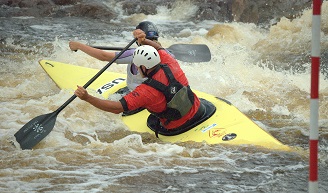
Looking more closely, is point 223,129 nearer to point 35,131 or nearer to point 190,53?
point 190,53

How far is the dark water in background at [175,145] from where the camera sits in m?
4.52

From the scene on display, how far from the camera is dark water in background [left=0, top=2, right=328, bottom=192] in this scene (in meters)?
4.52

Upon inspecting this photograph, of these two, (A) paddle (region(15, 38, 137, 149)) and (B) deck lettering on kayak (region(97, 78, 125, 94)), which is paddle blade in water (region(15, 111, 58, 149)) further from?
(B) deck lettering on kayak (region(97, 78, 125, 94))

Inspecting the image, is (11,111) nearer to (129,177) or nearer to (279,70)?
(129,177)

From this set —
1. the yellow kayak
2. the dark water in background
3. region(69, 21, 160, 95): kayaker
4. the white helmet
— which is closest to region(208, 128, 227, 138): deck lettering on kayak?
the yellow kayak

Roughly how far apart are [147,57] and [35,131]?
1.30m

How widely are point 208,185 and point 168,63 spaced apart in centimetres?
128

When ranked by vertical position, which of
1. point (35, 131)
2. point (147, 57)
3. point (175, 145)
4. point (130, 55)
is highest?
point (147, 57)

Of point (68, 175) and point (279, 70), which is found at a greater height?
point (68, 175)

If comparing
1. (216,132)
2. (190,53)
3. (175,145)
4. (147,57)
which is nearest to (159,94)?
(147,57)

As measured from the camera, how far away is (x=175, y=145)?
204 inches

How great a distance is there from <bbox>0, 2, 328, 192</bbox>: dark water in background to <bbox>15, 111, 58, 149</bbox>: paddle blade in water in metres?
0.10

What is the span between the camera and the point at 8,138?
5.59m

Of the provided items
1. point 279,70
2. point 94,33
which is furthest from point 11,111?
point 94,33
